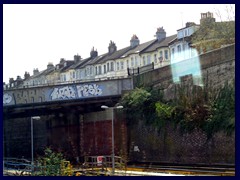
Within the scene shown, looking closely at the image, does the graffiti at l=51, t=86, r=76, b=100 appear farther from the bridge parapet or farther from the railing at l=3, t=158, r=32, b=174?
the railing at l=3, t=158, r=32, b=174

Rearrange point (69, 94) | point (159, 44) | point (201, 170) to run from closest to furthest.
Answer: point (201, 170)
point (69, 94)
point (159, 44)

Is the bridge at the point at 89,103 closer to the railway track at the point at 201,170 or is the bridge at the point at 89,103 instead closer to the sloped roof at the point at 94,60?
the railway track at the point at 201,170

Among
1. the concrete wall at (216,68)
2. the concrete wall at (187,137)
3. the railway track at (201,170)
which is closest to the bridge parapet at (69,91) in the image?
the concrete wall at (187,137)

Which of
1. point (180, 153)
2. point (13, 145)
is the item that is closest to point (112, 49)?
point (13, 145)

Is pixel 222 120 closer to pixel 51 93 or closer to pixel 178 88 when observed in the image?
pixel 178 88

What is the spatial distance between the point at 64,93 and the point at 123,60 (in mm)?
27883

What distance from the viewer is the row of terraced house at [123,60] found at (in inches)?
2094

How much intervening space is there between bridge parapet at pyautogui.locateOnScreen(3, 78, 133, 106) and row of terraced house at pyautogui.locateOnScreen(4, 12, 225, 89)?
15.1ft

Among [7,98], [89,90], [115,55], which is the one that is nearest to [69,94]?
[89,90]

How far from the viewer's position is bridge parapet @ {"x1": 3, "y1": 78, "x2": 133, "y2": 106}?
1496 inches

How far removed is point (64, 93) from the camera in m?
38.2

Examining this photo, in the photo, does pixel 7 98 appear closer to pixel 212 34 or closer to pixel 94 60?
pixel 212 34

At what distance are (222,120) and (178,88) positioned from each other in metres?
5.52

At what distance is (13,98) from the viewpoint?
3866 centimetres
